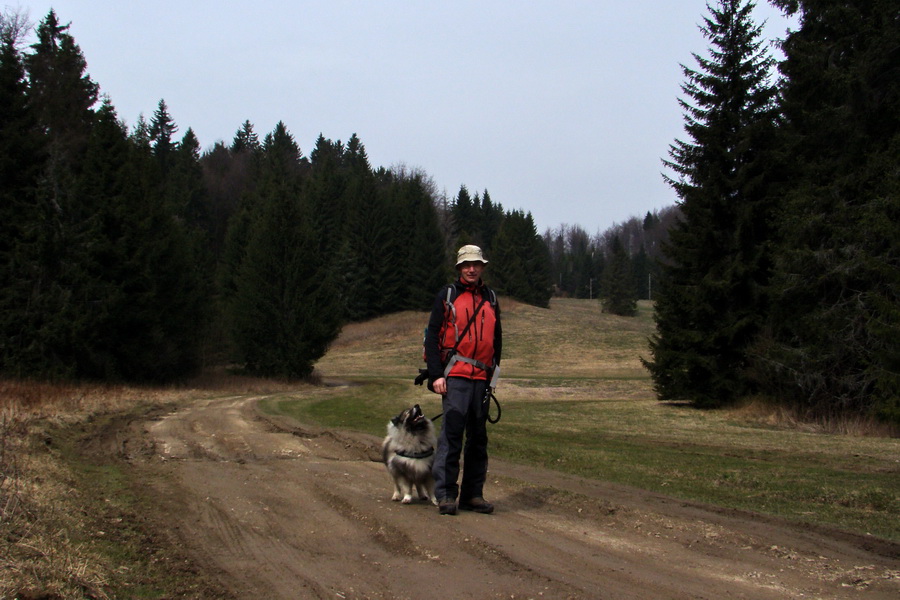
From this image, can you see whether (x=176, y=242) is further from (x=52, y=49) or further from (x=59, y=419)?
(x=59, y=419)

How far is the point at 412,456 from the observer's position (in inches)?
292

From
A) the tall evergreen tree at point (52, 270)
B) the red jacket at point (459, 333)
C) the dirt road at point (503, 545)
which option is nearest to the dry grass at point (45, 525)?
the dirt road at point (503, 545)

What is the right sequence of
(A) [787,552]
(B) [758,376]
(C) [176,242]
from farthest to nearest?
1. (C) [176,242]
2. (B) [758,376]
3. (A) [787,552]

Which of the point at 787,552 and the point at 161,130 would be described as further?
the point at 161,130

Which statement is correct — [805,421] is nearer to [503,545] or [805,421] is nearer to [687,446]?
[687,446]

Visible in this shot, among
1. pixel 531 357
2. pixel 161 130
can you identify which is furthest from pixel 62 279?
pixel 161 130

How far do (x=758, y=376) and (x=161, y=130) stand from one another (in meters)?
92.4

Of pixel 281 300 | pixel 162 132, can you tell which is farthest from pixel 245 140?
pixel 281 300

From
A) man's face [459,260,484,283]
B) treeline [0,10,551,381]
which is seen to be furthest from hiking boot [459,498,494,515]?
treeline [0,10,551,381]

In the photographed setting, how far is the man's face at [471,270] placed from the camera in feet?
22.9

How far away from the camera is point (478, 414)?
7.00m

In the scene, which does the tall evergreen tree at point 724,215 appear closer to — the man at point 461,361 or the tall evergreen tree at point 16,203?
the man at point 461,361

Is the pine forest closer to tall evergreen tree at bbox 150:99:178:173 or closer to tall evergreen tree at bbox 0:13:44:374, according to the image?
tall evergreen tree at bbox 0:13:44:374

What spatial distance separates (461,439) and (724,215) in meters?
20.8
